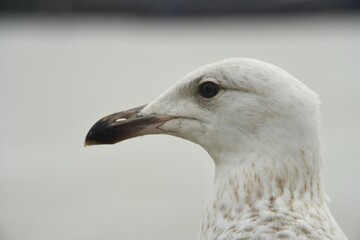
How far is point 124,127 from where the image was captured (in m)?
3.34

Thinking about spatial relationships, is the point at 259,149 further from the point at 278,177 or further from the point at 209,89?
the point at 209,89

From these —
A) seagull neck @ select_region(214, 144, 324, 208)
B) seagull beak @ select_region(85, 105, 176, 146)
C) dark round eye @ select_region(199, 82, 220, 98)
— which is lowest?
seagull neck @ select_region(214, 144, 324, 208)

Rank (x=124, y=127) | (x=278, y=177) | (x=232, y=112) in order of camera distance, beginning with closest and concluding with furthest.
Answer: (x=278, y=177), (x=232, y=112), (x=124, y=127)

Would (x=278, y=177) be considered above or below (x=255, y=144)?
below

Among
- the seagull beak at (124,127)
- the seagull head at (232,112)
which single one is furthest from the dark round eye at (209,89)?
the seagull beak at (124,127)

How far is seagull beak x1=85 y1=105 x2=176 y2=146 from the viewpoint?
3.28 meters

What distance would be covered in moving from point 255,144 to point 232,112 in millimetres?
143

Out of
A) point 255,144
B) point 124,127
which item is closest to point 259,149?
point 255,144

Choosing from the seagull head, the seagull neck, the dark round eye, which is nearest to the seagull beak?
the seagull head

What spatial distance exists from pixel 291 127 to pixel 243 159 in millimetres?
203

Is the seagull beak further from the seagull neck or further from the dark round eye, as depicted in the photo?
the seagull neck

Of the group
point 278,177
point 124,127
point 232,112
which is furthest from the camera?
point 124,127

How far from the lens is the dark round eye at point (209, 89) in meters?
3.21

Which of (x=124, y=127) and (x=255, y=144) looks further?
(x=124, y=127)
